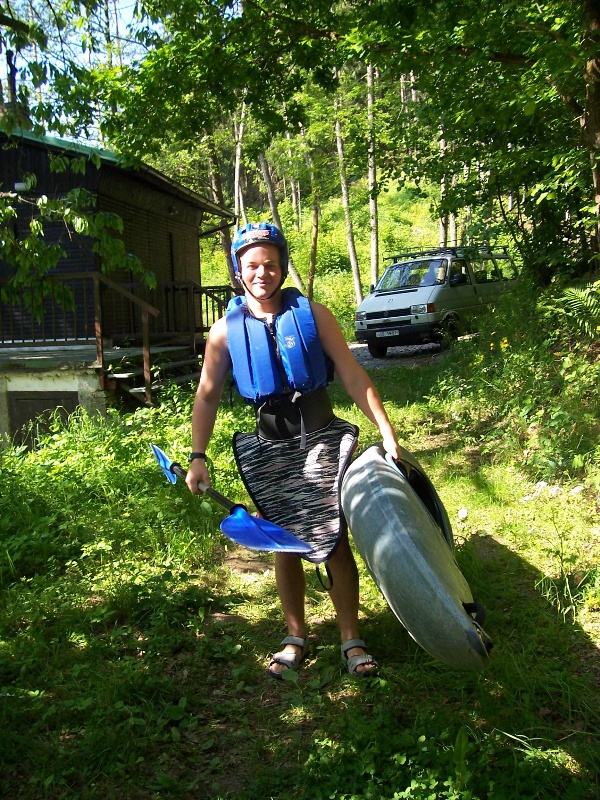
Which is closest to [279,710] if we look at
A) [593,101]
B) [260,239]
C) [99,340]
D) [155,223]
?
[260,239]

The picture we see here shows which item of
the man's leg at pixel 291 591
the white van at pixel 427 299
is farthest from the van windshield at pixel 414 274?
the man's leg at pixel 291 591

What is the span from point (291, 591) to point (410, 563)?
0.93 metres

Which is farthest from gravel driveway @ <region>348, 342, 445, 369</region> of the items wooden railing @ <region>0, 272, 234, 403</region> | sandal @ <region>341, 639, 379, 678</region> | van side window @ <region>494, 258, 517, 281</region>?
sandal @ <region>341, 639, 379, 678</region>

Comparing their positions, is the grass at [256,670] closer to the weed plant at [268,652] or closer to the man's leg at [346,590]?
the weed plant at [268,652]

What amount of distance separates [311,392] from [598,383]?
10.9 ft

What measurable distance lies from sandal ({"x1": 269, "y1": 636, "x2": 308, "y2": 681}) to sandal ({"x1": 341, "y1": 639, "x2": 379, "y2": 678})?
22 centimetres

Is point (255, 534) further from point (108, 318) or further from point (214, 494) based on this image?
point (108, 318)

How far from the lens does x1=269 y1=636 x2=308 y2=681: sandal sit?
3.08 m

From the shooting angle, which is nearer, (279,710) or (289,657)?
(279,710)

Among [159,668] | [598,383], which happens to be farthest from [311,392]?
[598,383]

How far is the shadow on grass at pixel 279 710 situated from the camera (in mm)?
2311

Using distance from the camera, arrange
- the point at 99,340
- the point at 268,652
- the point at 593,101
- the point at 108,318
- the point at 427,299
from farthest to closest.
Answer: the point at 108,318
the point at 427,299
the point at 99,340
the point at 593,101
the point at 268,652

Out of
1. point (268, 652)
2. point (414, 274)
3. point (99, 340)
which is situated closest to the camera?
point (268, 652)

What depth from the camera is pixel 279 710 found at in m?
2.83
